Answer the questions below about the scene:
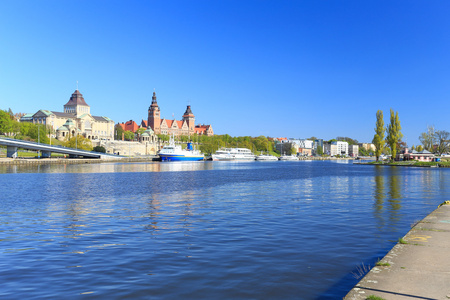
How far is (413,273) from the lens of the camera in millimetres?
8812

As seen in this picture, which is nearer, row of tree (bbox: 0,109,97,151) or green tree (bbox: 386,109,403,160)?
green tree (bbox: 386,109,403,160)

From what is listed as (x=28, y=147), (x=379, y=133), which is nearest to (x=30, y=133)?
(x=28, y=147)

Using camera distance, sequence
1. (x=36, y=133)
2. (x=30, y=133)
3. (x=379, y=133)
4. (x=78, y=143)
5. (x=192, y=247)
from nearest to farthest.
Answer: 1. (x=192, y=247)
2. (x=379, y=133)
3. (x=78, y=143)
4. (x=36, y=133)
5. (x=30, y=133)

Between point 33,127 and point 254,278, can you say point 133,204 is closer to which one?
point 254,278

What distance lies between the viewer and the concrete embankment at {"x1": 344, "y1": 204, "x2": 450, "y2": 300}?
7590 mm

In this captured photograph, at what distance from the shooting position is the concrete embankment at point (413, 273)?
24.9 ft

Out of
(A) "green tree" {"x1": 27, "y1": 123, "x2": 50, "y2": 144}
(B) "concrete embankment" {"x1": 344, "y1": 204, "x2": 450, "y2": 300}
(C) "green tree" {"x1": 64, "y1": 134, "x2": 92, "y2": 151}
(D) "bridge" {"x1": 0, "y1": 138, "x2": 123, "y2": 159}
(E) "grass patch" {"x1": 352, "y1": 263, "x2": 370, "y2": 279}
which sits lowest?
(E) "grass patch" {"x1": 352, "y1": 263, "x2": 370, "y2": 279}

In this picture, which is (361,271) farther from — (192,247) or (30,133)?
(30,133)

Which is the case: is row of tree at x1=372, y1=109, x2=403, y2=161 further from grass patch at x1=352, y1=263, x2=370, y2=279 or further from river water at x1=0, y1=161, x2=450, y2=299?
grass patch at x1=352, y1=263, x2=370, y2=279

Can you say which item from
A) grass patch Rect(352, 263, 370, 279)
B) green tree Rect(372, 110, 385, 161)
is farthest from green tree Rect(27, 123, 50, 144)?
grass patch Rect(352, 263, 370, 279)

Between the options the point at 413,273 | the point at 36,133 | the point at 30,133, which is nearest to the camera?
the point at 413,273

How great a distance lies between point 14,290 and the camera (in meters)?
9.66

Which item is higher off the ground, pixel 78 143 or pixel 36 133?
pixel 36 133

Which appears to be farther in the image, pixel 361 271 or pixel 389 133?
pixel 389 133
